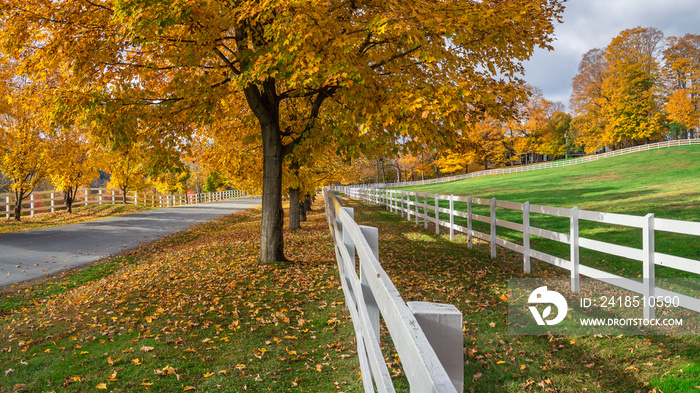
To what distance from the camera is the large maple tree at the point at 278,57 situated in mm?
6668

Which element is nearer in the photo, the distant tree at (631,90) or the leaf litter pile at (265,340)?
the leaf litter pile at (265,340)

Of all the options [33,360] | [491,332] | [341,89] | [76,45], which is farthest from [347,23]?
[33,360]

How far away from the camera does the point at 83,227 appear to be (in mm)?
17766

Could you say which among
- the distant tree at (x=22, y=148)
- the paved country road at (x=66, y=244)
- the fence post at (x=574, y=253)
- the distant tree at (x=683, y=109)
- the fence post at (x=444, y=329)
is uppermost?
the distant tree at (x=683, y=109)

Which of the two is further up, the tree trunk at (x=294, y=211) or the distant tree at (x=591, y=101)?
the distant tree at (x=591, y=101)

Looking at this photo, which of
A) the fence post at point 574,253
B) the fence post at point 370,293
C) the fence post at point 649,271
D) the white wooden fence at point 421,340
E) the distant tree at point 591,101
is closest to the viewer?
the white wooden fence at point 421,340

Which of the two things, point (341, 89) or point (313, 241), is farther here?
point (313, 241)

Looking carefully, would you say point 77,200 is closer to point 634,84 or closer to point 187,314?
point 187,314

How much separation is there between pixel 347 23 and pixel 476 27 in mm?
2325

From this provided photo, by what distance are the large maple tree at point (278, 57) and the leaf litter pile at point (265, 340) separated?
2.32 metres

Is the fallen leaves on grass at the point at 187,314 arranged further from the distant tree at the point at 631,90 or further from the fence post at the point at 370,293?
the distant tree at the point at 631,90

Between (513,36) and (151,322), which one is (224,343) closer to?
(151,322)

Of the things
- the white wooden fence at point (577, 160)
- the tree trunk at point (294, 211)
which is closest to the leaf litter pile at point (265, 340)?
the tree trunk at point (294, 211)

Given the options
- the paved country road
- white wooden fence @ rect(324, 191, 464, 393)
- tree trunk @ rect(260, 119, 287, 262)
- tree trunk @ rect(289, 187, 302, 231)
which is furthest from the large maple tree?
tree trunk @ rect(289, 187, 302, 231)
